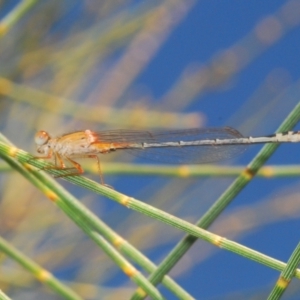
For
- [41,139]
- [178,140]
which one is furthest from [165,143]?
[41,139]

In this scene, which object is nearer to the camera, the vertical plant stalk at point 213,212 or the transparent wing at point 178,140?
the vertical plant stalk at point 213,212

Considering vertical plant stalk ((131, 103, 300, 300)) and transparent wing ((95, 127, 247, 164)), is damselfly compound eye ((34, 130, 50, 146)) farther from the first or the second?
vertical plant stalk ((131, 103, 300, 300))

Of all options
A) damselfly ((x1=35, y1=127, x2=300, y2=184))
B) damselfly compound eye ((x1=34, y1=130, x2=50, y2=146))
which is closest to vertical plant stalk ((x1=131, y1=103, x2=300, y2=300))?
damselfly ((x1=35, y1=127, x2=300, y2=184))

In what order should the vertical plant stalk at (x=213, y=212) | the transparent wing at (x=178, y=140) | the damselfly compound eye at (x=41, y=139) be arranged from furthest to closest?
the transparent wing at (x=178, y=140), the damselfly compound eye at (x=41, y=139), the vertical plant stalk at (x=213, y=212)

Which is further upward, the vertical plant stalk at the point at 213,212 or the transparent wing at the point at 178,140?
the transparent wing at the point at 178,140

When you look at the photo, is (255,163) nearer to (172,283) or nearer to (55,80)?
(172,283)

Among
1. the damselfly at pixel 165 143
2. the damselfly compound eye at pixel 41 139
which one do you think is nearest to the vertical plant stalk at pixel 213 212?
the damselfly at pixel 165 143

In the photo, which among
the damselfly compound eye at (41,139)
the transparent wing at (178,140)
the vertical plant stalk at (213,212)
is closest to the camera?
the vertical plant stalk at (213,212)

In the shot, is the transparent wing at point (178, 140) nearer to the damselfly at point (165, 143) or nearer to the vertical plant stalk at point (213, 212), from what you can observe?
the damselfly at point (165, 143)
